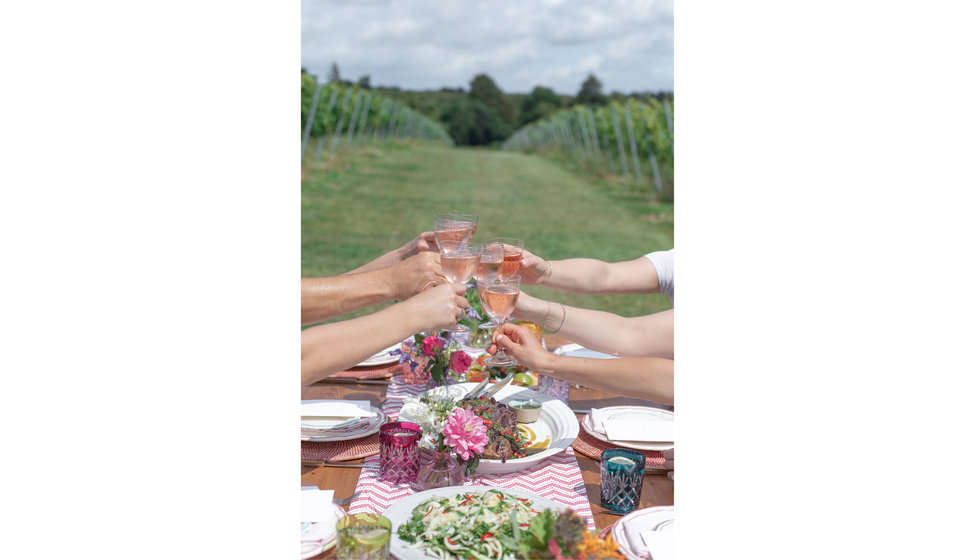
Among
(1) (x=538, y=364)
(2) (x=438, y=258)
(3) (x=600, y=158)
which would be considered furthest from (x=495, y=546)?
(3) (x=600, y=158)

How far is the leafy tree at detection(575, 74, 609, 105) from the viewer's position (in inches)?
2827

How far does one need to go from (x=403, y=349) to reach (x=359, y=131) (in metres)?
22.5

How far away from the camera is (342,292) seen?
7.54ft

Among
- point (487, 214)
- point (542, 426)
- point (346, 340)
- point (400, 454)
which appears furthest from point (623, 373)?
point (487, 214)

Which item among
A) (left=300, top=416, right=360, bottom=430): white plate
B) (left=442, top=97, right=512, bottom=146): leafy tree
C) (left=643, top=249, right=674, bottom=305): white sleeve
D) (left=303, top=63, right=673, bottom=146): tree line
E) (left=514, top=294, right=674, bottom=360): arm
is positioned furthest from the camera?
(left=442, top=97, right=512, bottom=146): leafy tree

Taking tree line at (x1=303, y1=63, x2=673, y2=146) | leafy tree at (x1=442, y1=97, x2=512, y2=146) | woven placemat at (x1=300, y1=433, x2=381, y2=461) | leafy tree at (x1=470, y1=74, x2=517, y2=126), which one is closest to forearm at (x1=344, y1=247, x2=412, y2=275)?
woven placemat at (x1=300, y1=433, x2=381, y2=461)

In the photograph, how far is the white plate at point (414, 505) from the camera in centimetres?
137

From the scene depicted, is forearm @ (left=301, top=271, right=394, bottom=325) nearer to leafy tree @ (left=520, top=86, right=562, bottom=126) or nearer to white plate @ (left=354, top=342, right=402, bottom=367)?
white plate @ (left=354, top=342, right=402, bottom=367)

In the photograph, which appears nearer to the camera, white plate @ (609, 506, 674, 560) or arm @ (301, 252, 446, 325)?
white plate @ (609, 506, 674, 560)

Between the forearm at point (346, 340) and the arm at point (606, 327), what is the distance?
76 cm

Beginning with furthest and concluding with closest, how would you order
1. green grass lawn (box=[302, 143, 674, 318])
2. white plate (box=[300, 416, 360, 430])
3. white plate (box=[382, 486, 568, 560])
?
green grass lawn (box=[302, 143, 674, 318]) < white plate (box=[300, 416, 360, 430]) < white plate (box=[382, 486, 568, 560])

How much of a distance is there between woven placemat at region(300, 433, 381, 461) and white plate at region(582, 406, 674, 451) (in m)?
0.61

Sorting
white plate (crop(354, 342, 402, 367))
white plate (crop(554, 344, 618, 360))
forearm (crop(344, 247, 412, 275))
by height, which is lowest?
white plate (crop(354, 342, 402, 367))

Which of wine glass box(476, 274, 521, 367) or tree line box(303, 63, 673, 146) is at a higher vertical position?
tree line box(303, 63, 673, 146)
